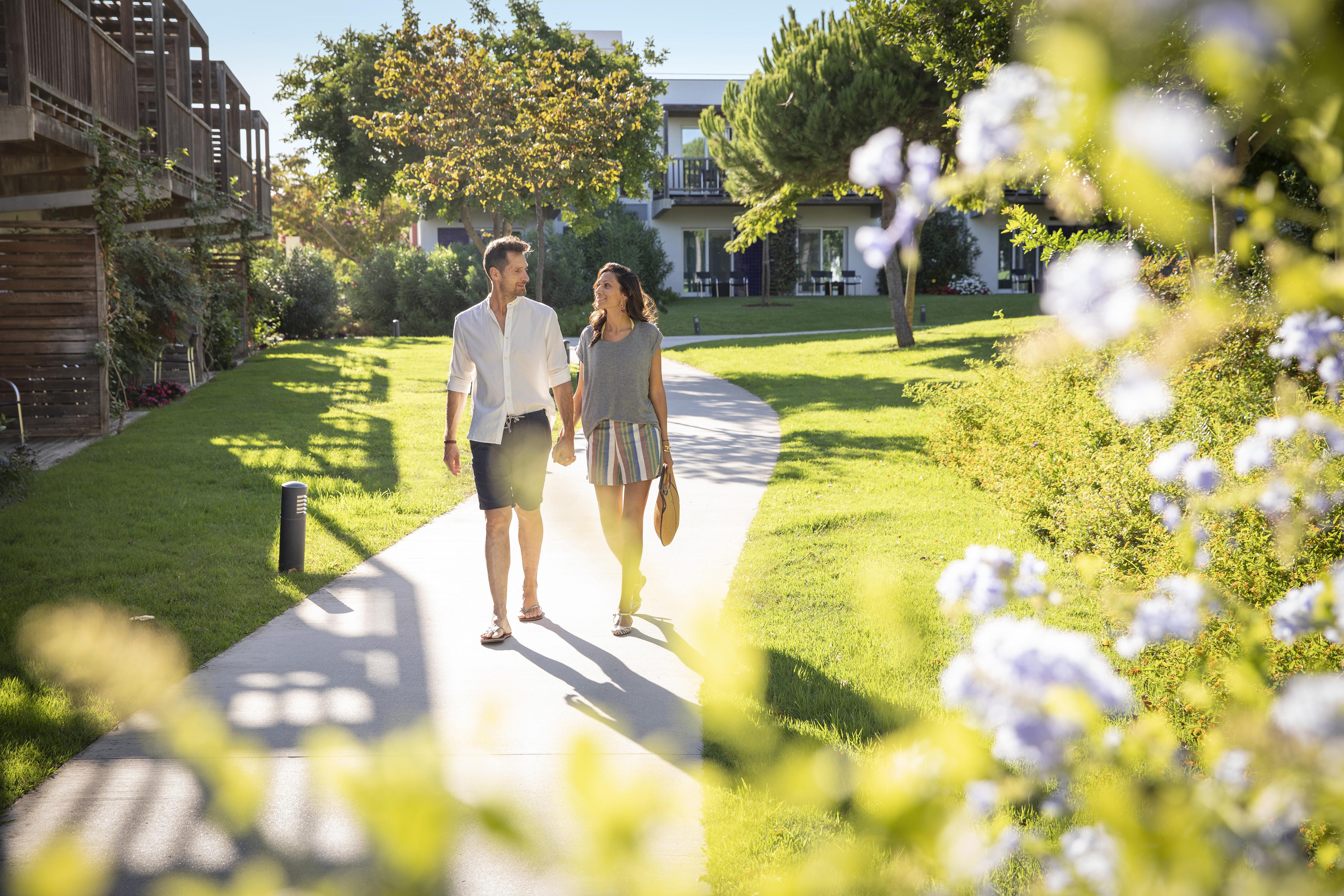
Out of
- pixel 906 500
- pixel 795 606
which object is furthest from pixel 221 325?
pixel 795 606

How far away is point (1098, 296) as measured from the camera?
43.4 inches

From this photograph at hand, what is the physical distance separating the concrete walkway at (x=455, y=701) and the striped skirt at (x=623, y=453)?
0.81m

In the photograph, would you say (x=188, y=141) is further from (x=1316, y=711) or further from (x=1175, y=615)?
(x=1316, y=711)

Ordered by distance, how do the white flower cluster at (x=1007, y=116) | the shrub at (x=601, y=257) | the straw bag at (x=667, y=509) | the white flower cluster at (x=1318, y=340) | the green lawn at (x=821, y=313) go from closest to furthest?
the white flower cluster at (x=1007, y=116) → the white flower cluster at (x=1318, y=340) → the straw bag at (x=667, y=509) → the green lawn at (x=821, y=313) → the shrub at (x=601, y=257)

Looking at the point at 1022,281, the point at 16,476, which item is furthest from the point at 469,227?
the point at 16,476

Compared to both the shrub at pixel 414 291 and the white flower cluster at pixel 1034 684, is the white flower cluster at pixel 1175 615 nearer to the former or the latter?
the white flower cluster at pixel 1034 684

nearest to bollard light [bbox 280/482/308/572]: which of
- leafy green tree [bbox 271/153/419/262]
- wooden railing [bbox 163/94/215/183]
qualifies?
wooden railing [bbox 163/94/215/183]

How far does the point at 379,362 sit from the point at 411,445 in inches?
428

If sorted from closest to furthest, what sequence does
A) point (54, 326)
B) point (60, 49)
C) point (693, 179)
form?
1. point (60, 49)
2. point (54, 326)
3. point (693, 179)

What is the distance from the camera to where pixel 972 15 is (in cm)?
1052

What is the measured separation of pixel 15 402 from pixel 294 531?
23.9ft

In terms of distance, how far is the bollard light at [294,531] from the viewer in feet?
20.6

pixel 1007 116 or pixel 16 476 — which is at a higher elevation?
pixel 1007 116

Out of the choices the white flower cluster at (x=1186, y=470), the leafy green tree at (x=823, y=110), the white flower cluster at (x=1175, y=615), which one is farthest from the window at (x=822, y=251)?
the white flower cluster at (x=1175, y=615)
